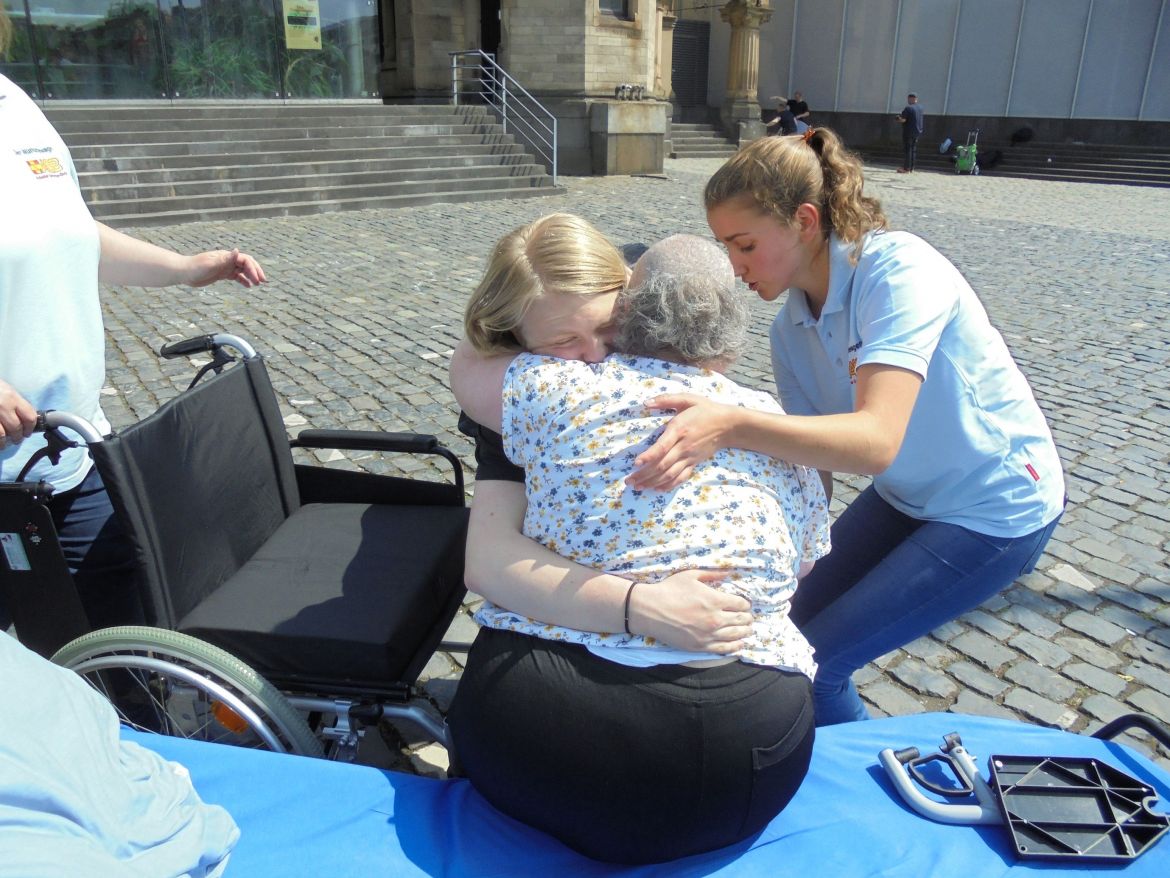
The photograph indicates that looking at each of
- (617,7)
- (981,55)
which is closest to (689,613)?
(617,7)

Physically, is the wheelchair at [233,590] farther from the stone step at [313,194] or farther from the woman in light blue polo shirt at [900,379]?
the stone step at [313,194]

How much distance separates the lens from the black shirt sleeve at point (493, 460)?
71.6 inches

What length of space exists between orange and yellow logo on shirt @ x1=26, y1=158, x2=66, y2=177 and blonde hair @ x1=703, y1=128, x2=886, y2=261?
1545mm

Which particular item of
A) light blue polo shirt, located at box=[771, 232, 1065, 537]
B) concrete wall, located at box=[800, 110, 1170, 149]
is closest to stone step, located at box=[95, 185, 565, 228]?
light blue polo shirt, located at box=[771, 232, 1065, 537]

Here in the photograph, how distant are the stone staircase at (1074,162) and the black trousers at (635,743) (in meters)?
23.5

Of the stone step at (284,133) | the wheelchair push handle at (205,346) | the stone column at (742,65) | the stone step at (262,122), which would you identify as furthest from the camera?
the stone column at (742,65)

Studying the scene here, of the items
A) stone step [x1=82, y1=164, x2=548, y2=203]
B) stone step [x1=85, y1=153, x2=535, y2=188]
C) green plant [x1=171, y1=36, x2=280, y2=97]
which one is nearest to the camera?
stone step [x1=82, y1=164, x2=548, y2=203]

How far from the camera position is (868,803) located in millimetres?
1862

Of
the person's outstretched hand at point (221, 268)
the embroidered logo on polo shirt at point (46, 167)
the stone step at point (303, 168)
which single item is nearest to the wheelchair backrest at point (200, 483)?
the person's outstretched hand at point (221, 268)

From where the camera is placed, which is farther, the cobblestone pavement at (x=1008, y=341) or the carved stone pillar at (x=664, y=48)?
the carved stone pillar at (x=664, y=48)

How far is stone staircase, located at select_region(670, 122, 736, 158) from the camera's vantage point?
2377 centimetres

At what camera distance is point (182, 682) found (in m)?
2.00

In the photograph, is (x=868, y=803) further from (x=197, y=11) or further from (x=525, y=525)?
(x=197, y=11)

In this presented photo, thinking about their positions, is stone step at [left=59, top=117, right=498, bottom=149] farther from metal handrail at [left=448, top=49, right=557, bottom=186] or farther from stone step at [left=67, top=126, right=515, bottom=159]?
metal handrail at [left=448, top=49, right=557, bottom=186]
